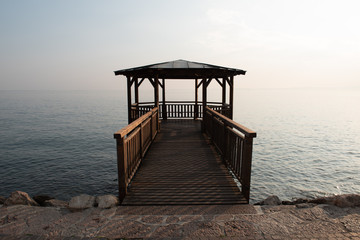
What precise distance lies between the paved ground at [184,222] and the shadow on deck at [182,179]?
0.34 metres

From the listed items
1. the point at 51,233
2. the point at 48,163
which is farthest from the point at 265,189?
the point at 48,163

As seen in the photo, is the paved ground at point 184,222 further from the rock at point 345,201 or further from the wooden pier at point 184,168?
the wooden pier at point 184,168

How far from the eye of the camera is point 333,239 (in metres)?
3.22

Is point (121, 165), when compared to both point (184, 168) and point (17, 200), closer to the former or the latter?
point (17, 200)

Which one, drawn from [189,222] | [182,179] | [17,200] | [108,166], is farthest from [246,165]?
[108,166]

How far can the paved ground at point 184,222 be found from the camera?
3363 mm

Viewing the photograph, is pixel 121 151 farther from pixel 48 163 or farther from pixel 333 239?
pixel 48 163

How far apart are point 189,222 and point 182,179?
193 centimetres

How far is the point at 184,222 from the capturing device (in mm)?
3686

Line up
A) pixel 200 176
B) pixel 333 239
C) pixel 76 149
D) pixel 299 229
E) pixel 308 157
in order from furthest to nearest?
pixel 76 149, pixel 308 157, pixel 200 176, pixel 299 229, pixel 333 239

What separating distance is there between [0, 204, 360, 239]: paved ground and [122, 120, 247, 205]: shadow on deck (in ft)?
1.12

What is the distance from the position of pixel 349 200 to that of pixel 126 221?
3825mm

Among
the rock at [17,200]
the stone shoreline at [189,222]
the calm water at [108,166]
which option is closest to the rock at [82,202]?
the stone shoreline at [189,222]

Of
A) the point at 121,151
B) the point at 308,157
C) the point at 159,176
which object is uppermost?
the point at 121,151
